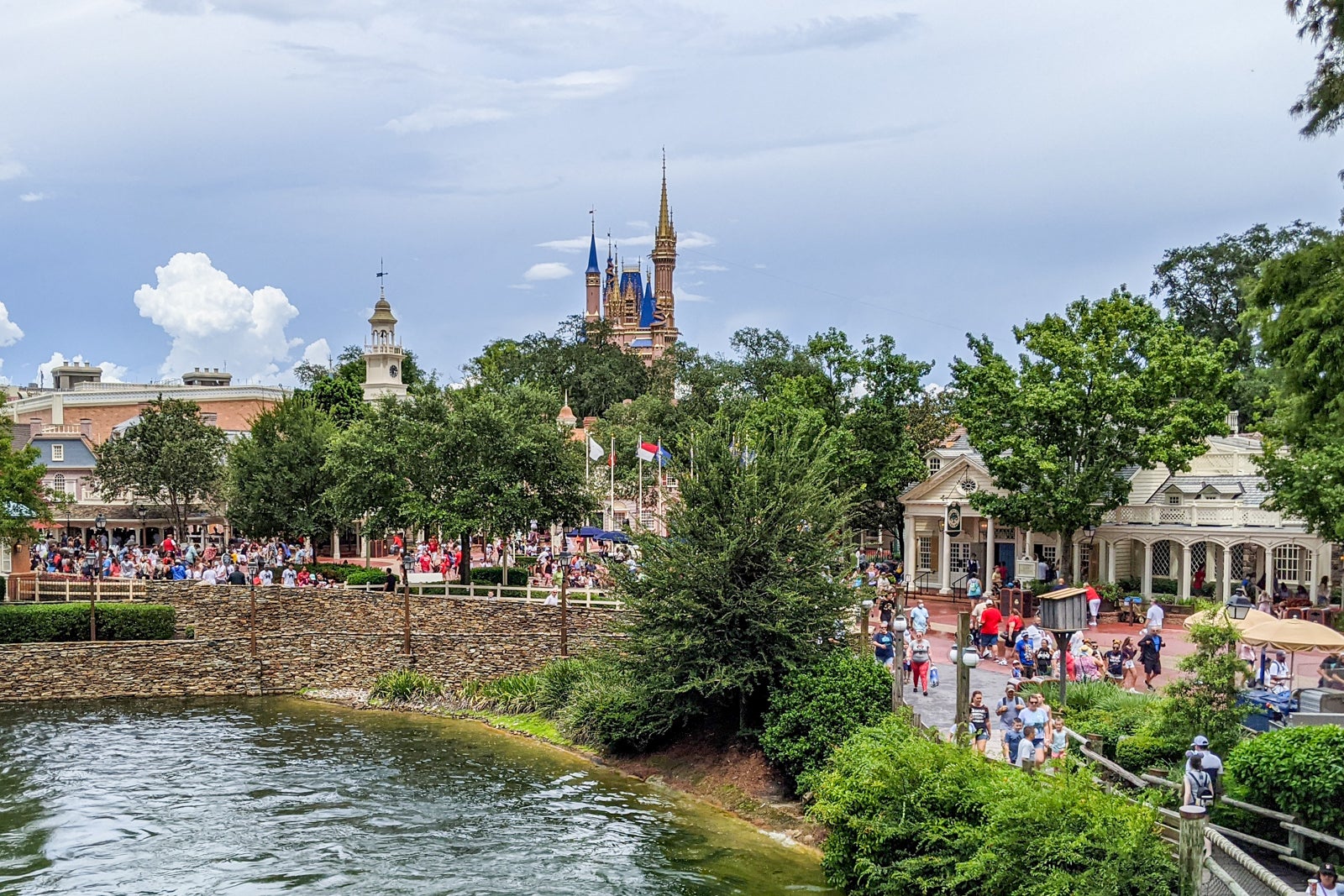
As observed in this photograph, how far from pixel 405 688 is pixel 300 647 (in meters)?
5.05

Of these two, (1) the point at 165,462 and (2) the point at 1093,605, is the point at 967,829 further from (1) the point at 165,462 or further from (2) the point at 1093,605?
(1) the point at 165,462

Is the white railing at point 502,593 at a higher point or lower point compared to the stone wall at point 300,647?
higher

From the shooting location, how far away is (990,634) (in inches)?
1180

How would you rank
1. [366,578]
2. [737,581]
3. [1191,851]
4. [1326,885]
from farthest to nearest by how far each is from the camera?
[366,578] → [737,581] → [1191,851] → [1326,885]

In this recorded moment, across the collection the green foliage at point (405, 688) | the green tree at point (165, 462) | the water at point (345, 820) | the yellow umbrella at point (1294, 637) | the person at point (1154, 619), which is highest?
the green tree at point (165, 462)

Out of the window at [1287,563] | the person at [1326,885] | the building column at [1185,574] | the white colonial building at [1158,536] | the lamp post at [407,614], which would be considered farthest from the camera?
the window at [1287,563]

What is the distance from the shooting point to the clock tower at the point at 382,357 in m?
74.3

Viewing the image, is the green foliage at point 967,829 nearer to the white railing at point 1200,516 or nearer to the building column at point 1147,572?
the building column at point 1147,572

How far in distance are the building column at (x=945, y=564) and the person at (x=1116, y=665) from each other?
674 inches

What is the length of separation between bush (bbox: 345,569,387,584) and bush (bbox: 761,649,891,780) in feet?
71.7

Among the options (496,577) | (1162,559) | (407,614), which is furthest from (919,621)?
(496,577)

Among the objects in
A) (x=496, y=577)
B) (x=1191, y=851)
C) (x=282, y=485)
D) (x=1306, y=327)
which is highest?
(x=1306, y=327)

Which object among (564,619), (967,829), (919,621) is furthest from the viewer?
(564,619)

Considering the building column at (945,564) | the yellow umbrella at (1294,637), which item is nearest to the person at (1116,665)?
the yellow umbrella at (1294,637)
